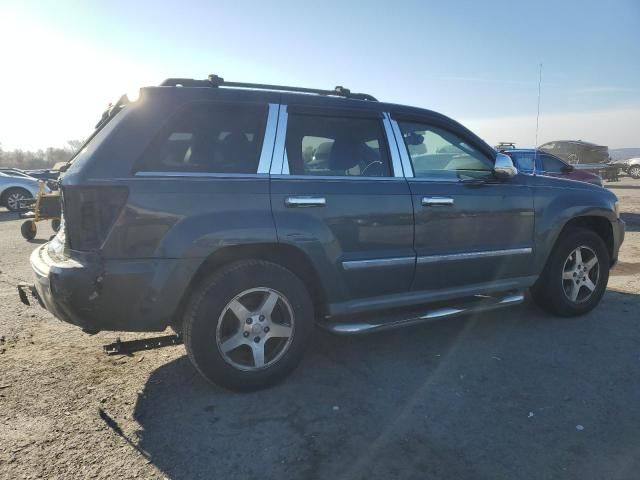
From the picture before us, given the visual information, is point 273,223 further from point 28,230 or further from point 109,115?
point 28,230

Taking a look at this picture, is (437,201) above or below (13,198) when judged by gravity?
above

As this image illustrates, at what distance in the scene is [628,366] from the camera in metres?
3.58

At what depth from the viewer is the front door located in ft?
12.2

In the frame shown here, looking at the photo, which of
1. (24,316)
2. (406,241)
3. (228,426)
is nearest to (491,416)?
(406,241)

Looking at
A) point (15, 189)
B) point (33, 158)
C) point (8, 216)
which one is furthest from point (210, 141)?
point (33, 158)

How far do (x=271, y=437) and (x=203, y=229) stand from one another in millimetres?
1293

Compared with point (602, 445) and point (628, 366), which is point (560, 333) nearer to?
point (628, 366)

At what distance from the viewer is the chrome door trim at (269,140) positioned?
316cm

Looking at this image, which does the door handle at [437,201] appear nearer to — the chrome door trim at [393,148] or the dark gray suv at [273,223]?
the dark gray suv at [273,223]

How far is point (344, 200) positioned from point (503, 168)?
157cm

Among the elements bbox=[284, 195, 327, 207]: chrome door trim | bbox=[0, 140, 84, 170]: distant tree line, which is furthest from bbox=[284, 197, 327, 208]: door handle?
bbox=[0, 140, 84, 170]: distant tree line

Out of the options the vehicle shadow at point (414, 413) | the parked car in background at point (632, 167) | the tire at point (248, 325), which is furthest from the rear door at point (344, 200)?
the parked car in background at point (632, 167)

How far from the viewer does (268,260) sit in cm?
325

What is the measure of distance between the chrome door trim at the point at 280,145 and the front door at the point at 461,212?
1.00 metres
